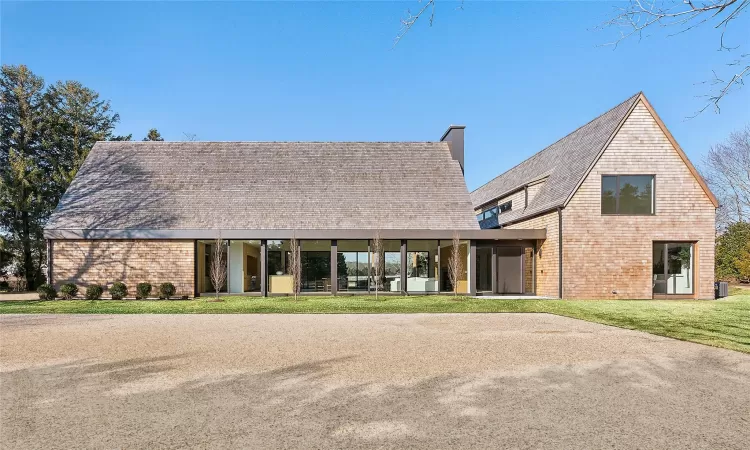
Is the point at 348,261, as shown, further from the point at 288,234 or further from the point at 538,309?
the point at 538,309

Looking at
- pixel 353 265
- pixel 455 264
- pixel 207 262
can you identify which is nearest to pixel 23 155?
pixel 207 262

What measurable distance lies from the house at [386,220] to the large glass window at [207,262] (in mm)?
78

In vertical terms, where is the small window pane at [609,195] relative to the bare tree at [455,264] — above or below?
above

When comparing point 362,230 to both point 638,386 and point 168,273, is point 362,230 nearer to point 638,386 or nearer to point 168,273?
point 168,273

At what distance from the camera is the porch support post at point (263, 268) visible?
2158 cm

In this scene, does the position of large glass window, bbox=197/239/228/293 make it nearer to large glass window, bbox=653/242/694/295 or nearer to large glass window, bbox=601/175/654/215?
large glass window, bbox=601/175/654/215

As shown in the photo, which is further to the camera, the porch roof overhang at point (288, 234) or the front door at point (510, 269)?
the front door at point (510, 269)

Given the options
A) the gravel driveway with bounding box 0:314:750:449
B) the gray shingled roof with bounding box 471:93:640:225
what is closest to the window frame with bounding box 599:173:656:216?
the gray shingled roof with bounding box 471:93:640:225

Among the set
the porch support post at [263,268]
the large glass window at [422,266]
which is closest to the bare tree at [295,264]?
the porch support post at [263,268]

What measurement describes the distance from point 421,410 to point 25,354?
23.5 ft

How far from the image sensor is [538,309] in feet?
52.5

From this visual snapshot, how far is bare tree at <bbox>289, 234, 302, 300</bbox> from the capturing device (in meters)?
20.9

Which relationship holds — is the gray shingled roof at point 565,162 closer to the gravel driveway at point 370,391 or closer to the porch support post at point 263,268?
the gravel driveway at point 370,391

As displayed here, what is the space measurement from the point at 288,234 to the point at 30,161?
19.9 meters
